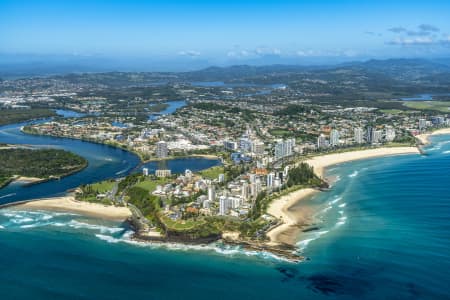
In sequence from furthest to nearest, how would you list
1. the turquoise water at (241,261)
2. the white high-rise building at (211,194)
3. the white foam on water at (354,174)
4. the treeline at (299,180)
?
the white foam on water at (354,174)
the treeline at (299,180)
the white high-rise building at (211,194)
the turquoise water at (241,261)

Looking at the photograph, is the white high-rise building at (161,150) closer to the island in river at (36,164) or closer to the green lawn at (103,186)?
the island in river at (36,164)

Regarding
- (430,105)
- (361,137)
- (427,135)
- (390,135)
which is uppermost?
(430,105)

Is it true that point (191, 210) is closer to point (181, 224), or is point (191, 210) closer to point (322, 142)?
point (181, 224)

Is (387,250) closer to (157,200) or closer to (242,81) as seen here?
(157,200)

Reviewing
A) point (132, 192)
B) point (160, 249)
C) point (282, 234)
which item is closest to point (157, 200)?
point (132, 192)

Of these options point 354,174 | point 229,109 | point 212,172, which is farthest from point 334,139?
point 229,109

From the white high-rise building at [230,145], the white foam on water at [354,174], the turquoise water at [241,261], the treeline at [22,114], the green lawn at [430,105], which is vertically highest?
the green lawn at [430,105]

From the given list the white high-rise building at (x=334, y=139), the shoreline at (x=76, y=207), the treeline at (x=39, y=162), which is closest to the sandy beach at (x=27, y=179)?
the treeline at (x=39, y=162)
